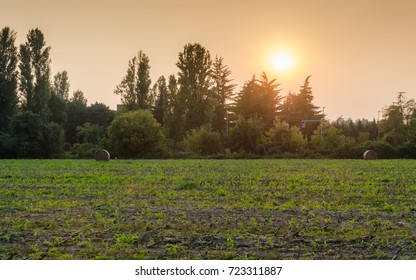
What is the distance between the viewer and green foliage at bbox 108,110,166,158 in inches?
1719

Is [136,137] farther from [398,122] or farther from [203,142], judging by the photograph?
[398,122]

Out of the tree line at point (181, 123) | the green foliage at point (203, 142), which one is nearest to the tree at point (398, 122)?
the tree line at point (181, 123)

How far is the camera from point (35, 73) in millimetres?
33156

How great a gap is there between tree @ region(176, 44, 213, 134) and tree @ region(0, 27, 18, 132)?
18727mm

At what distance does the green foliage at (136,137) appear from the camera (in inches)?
1719

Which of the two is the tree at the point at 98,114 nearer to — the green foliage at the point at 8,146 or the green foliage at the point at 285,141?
the green foliage at the point at 8,146

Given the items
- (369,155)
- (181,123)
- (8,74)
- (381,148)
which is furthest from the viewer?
(181,123)

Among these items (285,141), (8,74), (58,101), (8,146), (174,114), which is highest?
(58,101)

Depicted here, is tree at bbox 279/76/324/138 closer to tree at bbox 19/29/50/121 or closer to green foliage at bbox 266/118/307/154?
green foliage at bbox 266/118/307/154

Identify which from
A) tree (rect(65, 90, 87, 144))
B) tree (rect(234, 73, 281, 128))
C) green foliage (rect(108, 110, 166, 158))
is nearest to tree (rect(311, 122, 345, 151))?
tree (rect(234, 73, 281, 128))

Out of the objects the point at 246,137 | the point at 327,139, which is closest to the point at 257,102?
the point at 246,137

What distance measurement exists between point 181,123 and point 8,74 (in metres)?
26.1

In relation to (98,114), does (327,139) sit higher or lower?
lower

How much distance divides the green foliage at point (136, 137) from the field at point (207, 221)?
91.6 feet
